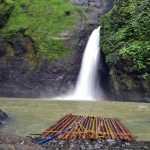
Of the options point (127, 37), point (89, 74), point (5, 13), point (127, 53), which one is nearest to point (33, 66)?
point (89, 74)

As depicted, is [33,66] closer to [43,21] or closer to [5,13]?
[43,21]

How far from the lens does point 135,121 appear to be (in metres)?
17.7

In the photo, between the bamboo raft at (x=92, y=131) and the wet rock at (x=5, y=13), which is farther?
the wet rock at (x=5, y=13)

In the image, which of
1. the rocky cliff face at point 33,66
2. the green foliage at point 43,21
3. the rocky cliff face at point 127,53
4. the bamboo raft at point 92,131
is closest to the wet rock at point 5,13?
the green foliage at point 43,21

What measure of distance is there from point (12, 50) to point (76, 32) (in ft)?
19.8

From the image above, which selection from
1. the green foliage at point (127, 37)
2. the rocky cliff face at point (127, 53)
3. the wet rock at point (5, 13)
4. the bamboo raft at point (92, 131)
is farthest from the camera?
the wet rock at point (5, 13)

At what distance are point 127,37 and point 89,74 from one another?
4.99m

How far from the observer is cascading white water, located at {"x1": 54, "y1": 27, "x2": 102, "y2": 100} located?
32362 mm

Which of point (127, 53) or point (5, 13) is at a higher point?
point (5, 13)

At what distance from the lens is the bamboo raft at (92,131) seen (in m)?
12.9

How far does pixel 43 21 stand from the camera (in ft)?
121

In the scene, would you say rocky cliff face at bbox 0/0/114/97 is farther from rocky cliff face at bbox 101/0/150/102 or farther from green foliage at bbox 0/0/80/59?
rocky cliff face at bbox 101/0/150/102

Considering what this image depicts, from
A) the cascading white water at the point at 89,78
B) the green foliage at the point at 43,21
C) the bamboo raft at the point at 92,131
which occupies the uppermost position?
the green foliage at the point at 43,21

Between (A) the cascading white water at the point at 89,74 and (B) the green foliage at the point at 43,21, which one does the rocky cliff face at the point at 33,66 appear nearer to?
(B) the green foliage at the point at 43,21
